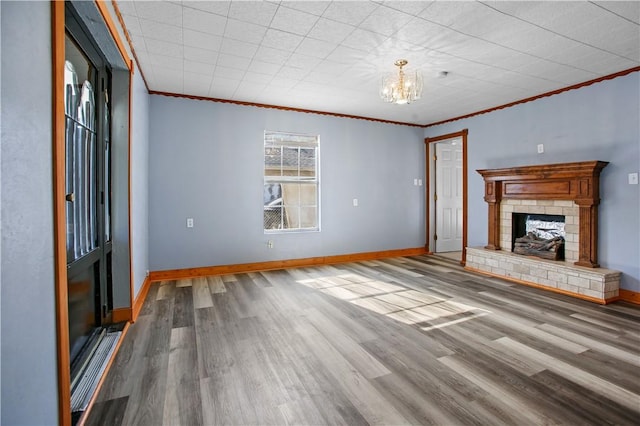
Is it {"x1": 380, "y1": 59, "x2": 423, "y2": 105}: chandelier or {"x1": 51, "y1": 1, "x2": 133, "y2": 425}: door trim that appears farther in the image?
{"x1": 380, "y1": 59, "x2": 423, "y2": 105}: chandelier

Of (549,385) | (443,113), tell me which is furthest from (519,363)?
(443,113)

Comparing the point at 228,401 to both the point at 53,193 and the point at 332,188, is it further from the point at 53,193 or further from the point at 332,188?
the point at 332,188

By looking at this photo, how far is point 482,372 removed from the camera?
83.1 inches

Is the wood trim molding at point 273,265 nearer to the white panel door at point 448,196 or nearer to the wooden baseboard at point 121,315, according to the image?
the white panel door at point 448,196

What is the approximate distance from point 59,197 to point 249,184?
3.65m

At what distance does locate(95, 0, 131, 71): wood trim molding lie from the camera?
200 centimetres

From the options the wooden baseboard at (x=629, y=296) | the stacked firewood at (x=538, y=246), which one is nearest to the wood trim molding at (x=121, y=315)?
the stacked firewood at (x=538, y=246)

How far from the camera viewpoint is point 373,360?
2.28 metres

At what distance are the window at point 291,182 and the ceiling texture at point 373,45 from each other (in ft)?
3.20

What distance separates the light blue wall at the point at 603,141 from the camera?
356 centimetres

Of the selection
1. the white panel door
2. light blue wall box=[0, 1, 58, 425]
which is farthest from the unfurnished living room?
the white panel door

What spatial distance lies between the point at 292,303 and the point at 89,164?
2.21 meters

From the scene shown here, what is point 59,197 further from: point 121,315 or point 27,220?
point 121,315

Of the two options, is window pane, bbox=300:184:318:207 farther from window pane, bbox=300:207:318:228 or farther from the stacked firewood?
the stacked firewood
